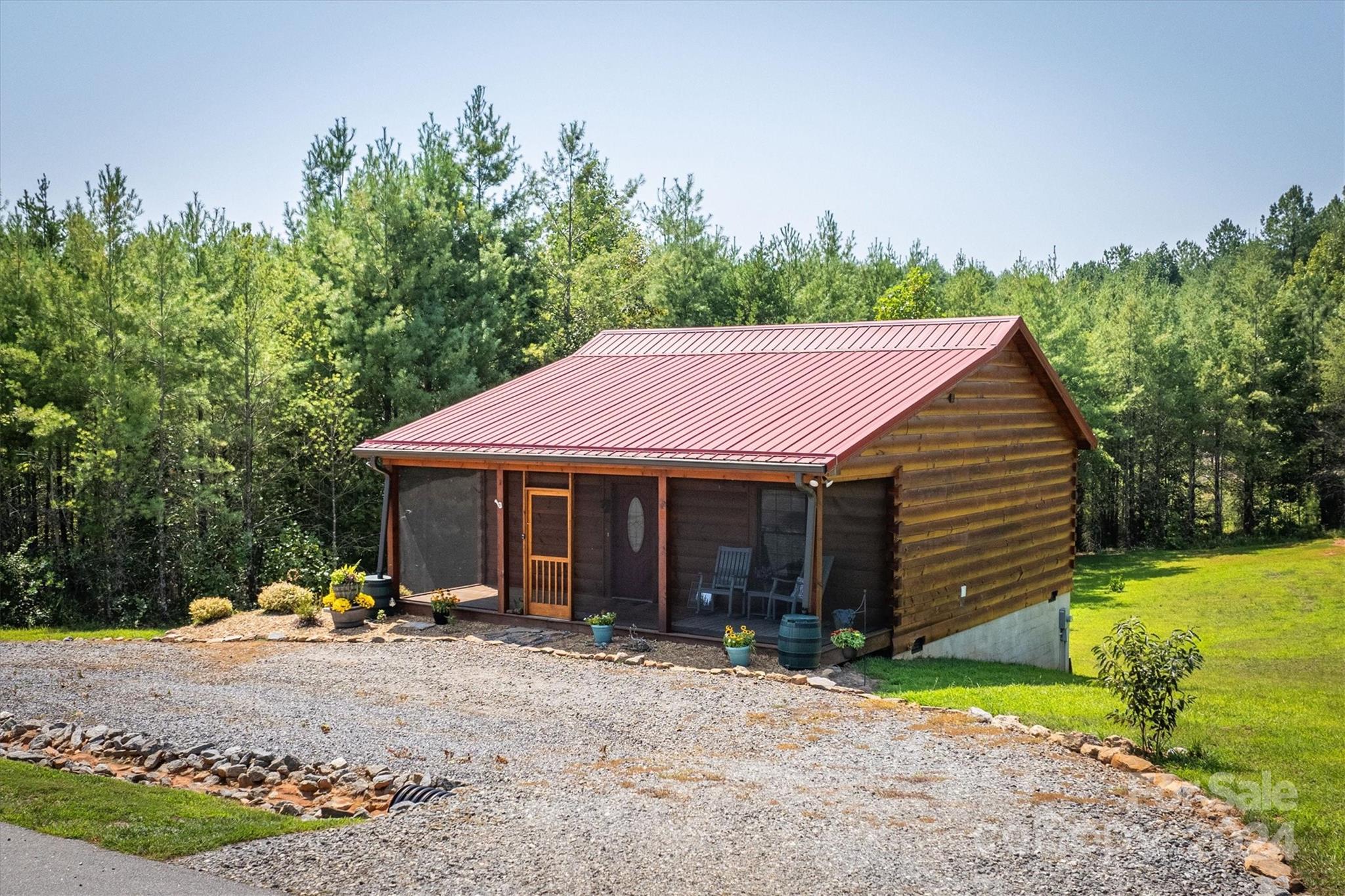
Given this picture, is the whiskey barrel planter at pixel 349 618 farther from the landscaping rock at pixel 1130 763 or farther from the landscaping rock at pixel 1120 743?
the landscaping rock at pixel 1130 763

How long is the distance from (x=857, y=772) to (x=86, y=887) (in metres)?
5.02

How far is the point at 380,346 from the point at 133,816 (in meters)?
17.1

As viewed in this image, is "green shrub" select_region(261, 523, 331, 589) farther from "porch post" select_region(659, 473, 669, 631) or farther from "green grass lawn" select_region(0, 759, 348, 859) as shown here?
"green grass lawn" select_region(0, 759, 348, 859)

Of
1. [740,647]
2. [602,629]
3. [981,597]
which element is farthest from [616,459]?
[981,597]

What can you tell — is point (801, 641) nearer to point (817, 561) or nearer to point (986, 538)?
point (817, 561)

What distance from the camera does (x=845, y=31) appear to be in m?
18.4

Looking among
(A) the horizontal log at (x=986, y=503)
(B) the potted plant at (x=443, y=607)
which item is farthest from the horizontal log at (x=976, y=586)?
(B) the potted plant at (x=443, y=607)

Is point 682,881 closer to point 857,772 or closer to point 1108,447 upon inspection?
point 857,772

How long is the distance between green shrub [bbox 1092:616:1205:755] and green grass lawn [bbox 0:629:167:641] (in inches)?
513

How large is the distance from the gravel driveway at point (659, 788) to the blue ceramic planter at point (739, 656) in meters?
0.65

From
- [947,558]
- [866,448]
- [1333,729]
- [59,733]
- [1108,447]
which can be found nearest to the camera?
[59,733]

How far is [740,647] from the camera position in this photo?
11703 millimetres

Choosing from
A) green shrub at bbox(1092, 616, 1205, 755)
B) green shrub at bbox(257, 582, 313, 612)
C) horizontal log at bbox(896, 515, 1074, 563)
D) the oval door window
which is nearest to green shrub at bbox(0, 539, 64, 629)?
green shrub at bbox(257, 582, 313, 612)

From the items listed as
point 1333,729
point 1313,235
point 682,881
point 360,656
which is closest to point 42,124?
point 360,656
